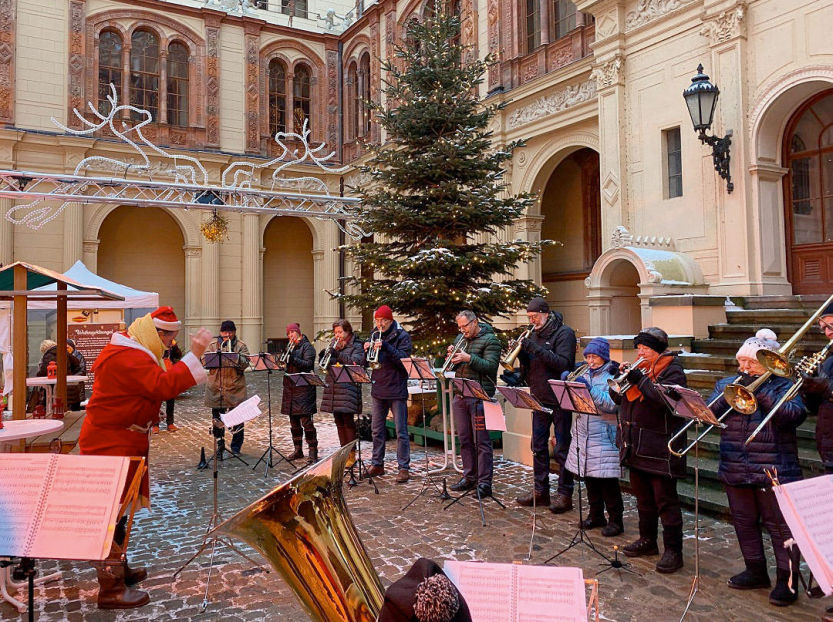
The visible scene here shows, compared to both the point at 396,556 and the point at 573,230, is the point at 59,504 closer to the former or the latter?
the point at 396,556

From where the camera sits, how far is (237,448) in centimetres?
909

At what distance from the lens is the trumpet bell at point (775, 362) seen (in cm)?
388

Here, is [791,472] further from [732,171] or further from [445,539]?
[732,171]

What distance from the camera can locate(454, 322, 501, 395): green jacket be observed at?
6.48 m

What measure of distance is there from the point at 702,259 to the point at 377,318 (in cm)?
650

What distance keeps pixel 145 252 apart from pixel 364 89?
11216 mm

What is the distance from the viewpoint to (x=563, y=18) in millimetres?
15500

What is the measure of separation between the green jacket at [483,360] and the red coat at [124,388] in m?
3.05

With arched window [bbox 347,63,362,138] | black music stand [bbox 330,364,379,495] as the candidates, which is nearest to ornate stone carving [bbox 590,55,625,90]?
black music stand [bbox 330,364,379,495]

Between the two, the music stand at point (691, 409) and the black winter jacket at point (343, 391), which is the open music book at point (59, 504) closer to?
the music stand at point (691, 409)

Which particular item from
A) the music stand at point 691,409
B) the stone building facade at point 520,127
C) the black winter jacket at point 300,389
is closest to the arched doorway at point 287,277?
the stone building facade at point 520,127

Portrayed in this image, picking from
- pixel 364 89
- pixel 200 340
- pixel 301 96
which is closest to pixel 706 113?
pixel 200 340

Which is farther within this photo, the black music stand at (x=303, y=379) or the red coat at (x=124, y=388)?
the black music stand at (x=303, y=379)

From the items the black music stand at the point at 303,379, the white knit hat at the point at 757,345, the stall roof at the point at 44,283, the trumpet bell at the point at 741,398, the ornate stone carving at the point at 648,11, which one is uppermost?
the ornate stone carving at the point at 648,11
